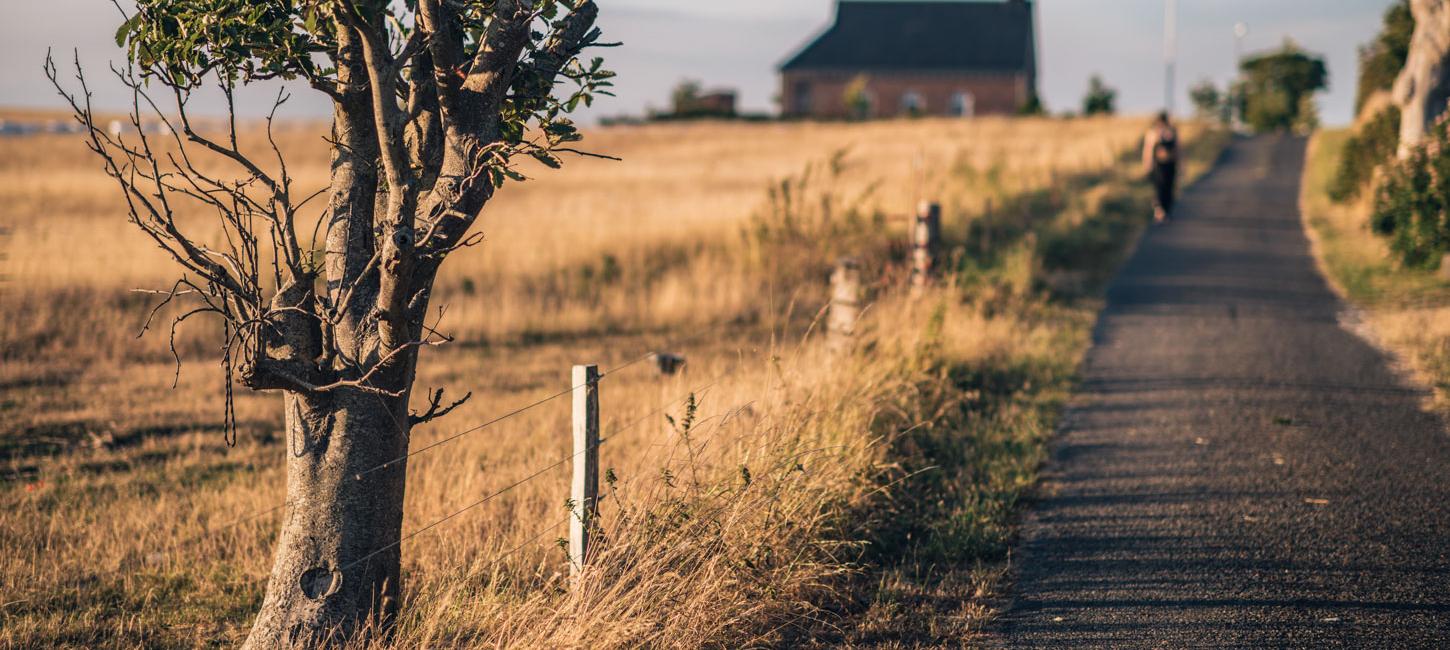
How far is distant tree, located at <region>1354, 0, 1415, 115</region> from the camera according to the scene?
29.3 metres

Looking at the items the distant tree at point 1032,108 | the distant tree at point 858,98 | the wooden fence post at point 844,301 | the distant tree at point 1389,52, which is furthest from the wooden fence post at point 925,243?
the distant tree at point 1032,108

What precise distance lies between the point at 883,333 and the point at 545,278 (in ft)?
23.8

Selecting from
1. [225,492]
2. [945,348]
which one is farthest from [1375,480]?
[225,492]

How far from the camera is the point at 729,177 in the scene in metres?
32.8

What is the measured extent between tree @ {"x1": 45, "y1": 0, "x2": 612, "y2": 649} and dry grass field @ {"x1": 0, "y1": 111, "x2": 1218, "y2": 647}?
45 centimetres

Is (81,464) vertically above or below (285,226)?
below

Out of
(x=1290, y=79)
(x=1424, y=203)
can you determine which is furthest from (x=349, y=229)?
(x=1290, y=79)

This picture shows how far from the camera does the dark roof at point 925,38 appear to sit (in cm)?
6331

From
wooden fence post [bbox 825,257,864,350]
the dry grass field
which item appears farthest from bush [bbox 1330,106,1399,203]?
wooden fence post [bbox 825,257,864,350]

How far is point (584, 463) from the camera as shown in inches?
168

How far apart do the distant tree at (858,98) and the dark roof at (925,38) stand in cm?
128

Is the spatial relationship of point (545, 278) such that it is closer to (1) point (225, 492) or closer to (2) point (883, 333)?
(2) point (883, 333)

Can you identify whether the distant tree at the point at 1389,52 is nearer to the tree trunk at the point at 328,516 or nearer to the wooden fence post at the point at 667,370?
the wooden fence post at the point at 667,370

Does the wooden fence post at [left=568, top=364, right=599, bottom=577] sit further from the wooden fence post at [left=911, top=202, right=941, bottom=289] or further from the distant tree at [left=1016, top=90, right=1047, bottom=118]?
the distant tree at [left=1016, top=90, right=1047, bottom=118]
